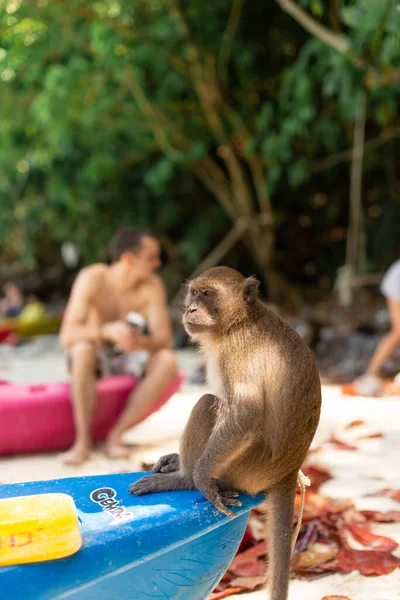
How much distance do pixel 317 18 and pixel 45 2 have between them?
3313mm

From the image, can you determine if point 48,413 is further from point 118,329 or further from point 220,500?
point 220,500

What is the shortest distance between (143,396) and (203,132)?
6874 mm

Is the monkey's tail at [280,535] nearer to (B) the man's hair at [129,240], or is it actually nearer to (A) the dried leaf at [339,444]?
(A) the dried leaf at [339,444]

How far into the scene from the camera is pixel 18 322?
1027cm

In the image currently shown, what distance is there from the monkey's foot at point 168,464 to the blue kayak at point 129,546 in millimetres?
154

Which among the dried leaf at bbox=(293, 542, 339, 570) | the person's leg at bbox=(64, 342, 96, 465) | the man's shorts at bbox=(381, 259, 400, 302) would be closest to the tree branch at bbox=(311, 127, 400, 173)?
the man's shorts at bbox=(381, 259, 400, 302)

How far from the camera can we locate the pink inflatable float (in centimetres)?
401

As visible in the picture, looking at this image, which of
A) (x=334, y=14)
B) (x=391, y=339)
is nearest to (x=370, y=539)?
(x=391, y=339)

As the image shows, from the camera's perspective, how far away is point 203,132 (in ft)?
33.9

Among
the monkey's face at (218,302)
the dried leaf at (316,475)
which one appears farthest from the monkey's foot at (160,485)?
the dried leaf at (316,475)

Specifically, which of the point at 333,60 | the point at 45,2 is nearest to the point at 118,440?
the point at 333,60

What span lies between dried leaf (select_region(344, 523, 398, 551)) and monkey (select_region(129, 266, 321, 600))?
2.29 feet

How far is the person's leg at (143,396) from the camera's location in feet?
13.6

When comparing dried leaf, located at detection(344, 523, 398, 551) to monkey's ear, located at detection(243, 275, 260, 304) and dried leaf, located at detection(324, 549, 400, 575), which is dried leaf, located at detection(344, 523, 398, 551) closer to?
dried leaf, located at detection(324, 549, 400, 575)
